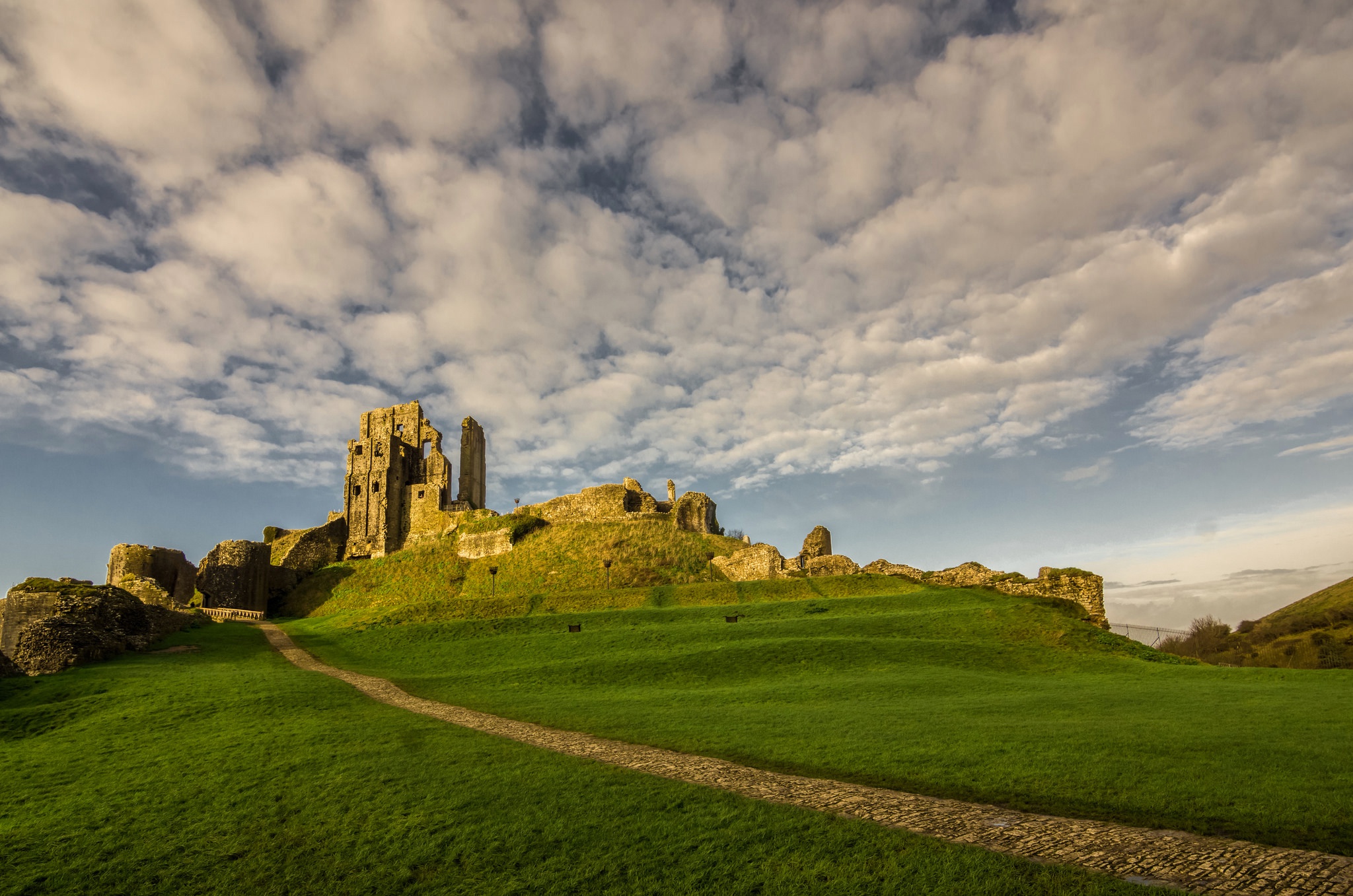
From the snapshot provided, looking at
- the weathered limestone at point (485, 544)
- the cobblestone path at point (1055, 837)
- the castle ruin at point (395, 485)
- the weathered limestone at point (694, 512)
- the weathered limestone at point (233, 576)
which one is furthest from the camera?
the castle ruin at point (395, 485)

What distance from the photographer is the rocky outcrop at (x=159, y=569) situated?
44.5 meters

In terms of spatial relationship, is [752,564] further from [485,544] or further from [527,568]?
[485,544]

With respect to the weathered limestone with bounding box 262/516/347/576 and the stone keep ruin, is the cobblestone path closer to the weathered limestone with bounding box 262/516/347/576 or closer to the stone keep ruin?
the stone keep ruin

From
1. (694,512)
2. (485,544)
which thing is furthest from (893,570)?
(485,544)

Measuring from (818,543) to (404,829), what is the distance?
48.3 meters

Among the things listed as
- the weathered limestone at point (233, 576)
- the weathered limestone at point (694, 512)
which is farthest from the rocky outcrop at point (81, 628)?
the weathered limestone at point (694, 512)

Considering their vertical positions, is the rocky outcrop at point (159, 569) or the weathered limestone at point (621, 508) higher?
the weathered limestone at point (621, 508)

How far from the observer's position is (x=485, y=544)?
57.7m

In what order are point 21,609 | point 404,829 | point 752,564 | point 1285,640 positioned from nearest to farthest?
point 404,829, point 21,609, point 1285,640, point 752,564

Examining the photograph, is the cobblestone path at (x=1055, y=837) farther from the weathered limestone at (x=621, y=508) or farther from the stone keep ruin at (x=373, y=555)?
the weathered limestone at (x=621, y=508)

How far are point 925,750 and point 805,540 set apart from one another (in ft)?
138

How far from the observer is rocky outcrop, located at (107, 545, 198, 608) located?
4447 centimetres

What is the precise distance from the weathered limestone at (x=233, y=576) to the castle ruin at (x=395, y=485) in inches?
635

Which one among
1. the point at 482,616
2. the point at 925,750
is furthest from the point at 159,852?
the point at 482,616
